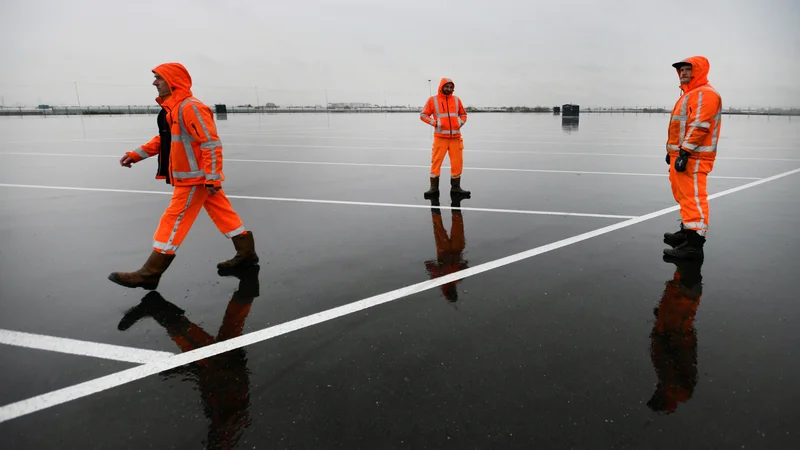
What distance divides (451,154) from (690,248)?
13.9 feet

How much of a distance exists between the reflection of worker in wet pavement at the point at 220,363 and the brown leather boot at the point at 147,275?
0.34 ft

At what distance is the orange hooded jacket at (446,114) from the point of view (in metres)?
8.37

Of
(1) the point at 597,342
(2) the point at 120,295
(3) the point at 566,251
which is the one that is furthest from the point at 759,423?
(2) the point at 120,295

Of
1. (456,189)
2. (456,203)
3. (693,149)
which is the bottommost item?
(456,203)

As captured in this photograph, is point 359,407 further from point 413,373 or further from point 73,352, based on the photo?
point 73,352

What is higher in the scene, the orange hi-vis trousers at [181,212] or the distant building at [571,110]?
the distant building at [571,110]

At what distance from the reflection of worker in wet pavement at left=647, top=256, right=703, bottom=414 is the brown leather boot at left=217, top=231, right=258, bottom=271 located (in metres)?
3.52

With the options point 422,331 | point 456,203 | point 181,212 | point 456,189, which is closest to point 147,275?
point 181,212

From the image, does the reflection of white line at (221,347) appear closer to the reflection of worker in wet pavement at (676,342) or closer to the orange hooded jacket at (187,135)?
the reflection of worker in wet pavement at (676,342)

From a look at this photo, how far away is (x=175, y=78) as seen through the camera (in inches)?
169

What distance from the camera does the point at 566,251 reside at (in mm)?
5160

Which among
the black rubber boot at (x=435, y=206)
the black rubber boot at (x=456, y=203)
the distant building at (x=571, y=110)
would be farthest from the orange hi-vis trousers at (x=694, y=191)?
the distant building at (x=571, y=110)

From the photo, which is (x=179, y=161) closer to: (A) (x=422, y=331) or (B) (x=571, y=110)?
(A) (x=422, y=331)

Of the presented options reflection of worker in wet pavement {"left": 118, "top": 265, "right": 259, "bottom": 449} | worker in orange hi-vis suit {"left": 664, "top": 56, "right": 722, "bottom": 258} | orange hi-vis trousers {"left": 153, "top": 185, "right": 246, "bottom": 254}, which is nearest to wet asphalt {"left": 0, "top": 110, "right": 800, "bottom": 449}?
reflection of worker in wet pavement {"left": 118, "top": 265, "right": 259, "bottom": 449}
